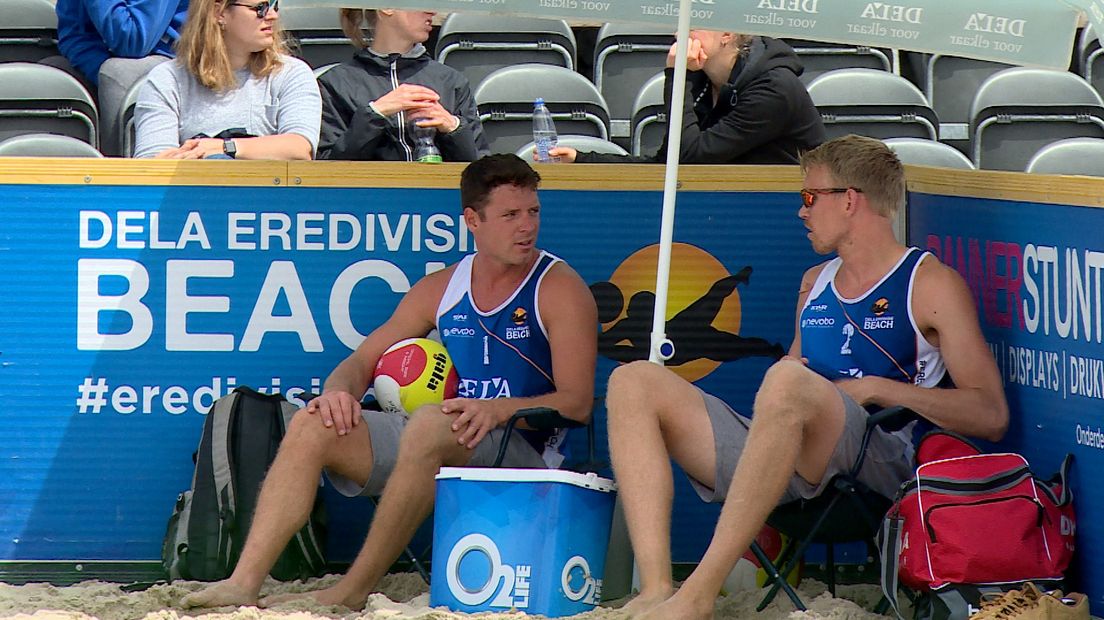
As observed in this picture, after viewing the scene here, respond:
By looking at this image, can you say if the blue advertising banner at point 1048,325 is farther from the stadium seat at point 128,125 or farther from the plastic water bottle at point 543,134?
the stadium seat at point 128,125

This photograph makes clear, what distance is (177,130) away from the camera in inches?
237

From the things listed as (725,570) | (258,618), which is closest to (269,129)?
(258,618)

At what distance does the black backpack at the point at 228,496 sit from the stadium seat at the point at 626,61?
356cm

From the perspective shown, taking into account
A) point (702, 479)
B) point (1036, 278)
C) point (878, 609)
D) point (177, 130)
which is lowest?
point (878, 609)

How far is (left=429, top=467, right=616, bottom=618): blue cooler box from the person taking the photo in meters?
4.52

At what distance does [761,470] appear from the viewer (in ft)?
14.1

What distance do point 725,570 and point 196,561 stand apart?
6.01 feet

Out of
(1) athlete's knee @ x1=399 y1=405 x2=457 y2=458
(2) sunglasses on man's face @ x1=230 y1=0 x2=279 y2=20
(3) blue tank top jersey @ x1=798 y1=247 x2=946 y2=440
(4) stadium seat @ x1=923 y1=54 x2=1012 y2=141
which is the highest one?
(4) stadium seat @ x1=923 y1=54 x2=1012 y2=141

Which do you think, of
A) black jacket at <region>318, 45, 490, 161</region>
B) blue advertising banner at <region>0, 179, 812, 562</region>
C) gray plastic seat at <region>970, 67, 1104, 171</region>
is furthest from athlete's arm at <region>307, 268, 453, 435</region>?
gray plastic seat at <region>970, 67, 1104, 171</region>

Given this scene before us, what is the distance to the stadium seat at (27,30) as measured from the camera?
7.97 metres

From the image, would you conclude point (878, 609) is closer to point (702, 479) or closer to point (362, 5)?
point (702, 479)

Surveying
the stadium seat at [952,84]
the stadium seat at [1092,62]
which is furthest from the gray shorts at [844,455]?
the stadium seat at [1092,62]

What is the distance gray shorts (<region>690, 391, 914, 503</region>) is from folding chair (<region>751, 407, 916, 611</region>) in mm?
27

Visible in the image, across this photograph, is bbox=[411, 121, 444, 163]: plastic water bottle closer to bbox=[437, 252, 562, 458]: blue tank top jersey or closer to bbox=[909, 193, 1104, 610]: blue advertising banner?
bbox=[437, 252, 562, 458]: blue tank top jersey
